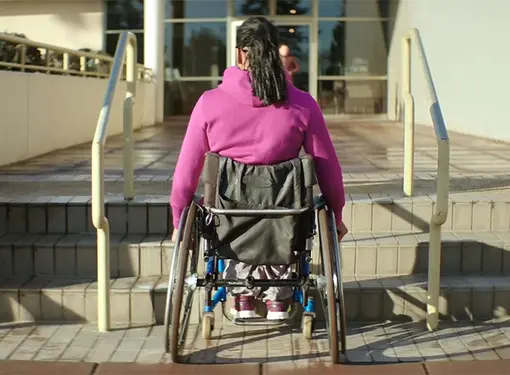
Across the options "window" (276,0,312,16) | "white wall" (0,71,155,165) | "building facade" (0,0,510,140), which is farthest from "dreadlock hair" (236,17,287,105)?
"window" (276,0,312,16)

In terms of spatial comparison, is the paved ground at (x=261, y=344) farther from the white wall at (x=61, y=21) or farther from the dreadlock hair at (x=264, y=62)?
the white wall at (x=61, y=21)

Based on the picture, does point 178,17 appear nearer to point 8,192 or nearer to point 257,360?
point 8,192

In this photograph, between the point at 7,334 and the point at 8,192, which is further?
the point at 8,192

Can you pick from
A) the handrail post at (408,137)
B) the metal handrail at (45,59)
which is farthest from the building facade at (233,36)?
the handrail post at (408,137)

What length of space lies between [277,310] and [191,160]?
0.91 meters

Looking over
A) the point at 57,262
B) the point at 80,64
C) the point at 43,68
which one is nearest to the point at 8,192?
the point at 57,262

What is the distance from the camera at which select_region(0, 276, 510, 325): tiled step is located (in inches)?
164

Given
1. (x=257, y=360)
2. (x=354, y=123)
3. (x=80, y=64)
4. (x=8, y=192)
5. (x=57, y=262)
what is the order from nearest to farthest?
1. (x=257, y=360)
2. (x=57, y=262)
3. (x=8, y=192)
4. (x=80, y=64)
5. (x=354, y=123)

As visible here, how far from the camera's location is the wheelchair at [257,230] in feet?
10.9

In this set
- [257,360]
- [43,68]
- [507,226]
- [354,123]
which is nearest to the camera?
[257,360]

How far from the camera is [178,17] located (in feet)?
52.4

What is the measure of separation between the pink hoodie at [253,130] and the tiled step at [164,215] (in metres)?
1.27

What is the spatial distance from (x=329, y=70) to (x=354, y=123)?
83.2 inches

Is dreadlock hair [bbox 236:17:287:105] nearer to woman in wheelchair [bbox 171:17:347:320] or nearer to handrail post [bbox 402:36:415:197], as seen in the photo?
woman in wheelchair [bbox 171:17:347:320]
